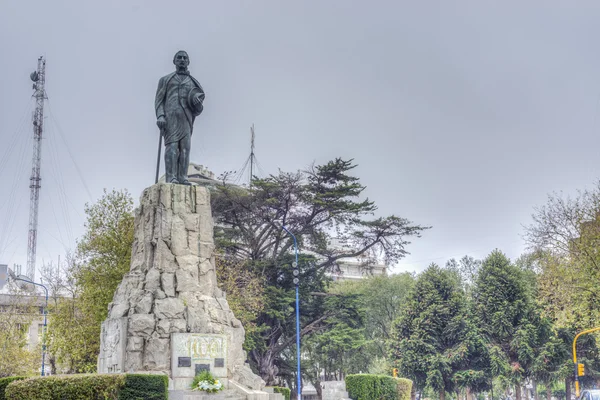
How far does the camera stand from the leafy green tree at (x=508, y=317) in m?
40.1

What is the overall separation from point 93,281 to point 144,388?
1422 centimetres

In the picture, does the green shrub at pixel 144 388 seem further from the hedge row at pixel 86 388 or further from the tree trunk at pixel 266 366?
the tree trunk at pixel 266 366

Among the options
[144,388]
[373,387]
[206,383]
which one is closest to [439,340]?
[373,387]

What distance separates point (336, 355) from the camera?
147 feet

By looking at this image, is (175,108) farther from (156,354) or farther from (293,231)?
(293,231)

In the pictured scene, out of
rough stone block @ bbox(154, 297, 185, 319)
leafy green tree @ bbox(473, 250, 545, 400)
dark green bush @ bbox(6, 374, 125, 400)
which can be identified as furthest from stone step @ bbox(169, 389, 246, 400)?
leafy green tree @ bbox(473, 250, 545, 400)

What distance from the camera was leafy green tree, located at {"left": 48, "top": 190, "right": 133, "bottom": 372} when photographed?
2961 centimetres

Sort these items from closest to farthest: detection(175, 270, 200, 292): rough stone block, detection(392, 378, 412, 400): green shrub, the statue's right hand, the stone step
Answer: the stone step, detection(175, 270, 200, 292): rough stone block, the statue's right hand, detection(392, 378, 412, 400): green shrub

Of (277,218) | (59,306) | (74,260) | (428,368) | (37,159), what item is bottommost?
(428,368)

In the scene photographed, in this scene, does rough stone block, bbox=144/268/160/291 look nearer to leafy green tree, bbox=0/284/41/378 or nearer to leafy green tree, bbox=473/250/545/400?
leafy green tree, bbox=0/284/41/378

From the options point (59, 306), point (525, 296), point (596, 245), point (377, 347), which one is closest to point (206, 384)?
point (59, 306)

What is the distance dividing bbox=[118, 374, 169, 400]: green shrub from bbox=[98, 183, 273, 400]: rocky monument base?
155 cm

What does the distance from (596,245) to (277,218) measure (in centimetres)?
1716

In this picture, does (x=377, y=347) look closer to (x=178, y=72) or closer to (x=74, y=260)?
(x=74, y=260)
